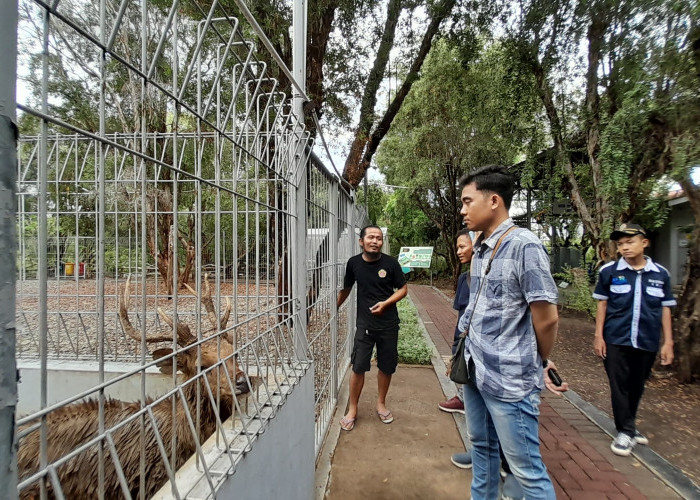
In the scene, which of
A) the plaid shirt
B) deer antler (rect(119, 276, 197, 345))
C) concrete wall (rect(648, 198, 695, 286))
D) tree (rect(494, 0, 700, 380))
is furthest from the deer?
concrete wall (rect(648, 198, 695, 286))

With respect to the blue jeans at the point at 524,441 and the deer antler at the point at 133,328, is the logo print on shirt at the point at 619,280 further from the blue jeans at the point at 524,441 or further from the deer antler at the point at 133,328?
the deer antler at the point at 133,328

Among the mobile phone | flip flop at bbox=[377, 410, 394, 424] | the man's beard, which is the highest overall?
the man's beard

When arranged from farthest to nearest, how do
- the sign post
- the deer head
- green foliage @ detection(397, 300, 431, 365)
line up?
A: the sign post, green foliage @ detection(397, 300, 431, 365), the deer head

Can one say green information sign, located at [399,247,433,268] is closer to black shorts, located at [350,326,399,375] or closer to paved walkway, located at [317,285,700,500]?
paved walkway, located at [317,285,700,500]

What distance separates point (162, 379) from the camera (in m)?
2.82

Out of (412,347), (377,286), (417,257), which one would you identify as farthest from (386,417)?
(417,257)

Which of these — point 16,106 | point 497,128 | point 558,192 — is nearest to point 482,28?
point 497,128

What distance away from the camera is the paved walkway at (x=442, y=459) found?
2.63m

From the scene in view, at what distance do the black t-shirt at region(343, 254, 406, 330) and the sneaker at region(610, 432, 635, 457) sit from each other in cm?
202

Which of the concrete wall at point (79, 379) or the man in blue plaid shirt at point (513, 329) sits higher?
the man in blue plaid shirt at point (513, 329)

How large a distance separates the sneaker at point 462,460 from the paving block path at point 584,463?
581 millimetres

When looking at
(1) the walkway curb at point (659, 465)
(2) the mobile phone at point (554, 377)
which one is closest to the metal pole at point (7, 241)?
(2) the mobile phone at point (554, 377)

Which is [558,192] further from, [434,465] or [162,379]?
[162,379]

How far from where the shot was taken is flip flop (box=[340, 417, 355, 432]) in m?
3.48
